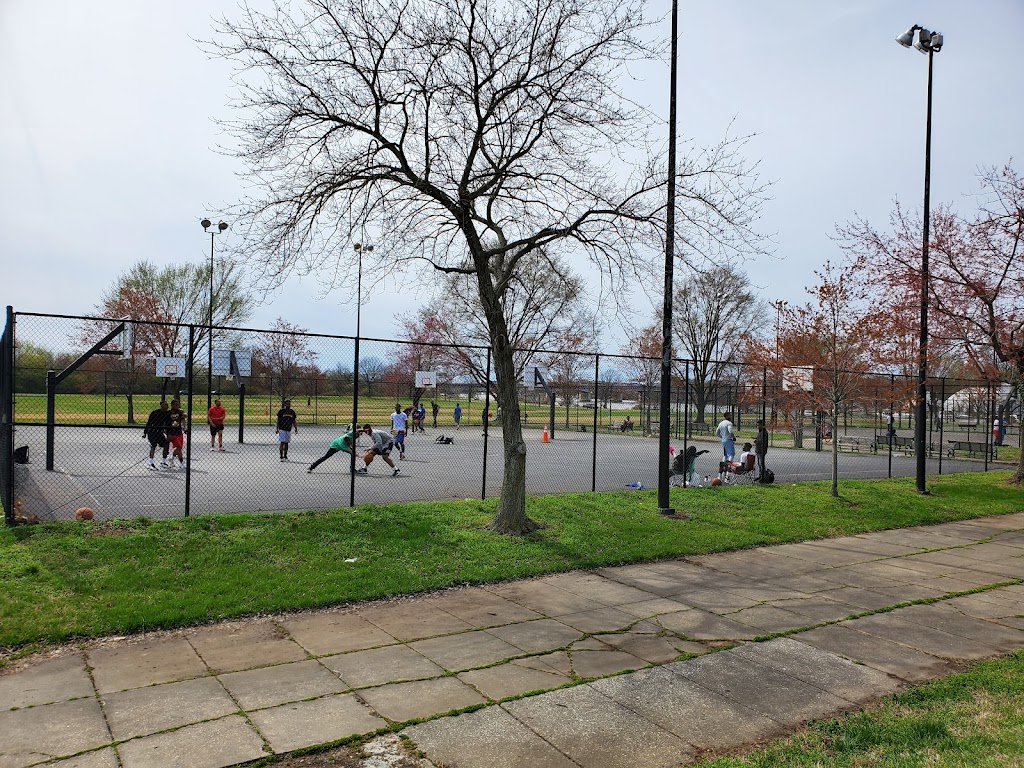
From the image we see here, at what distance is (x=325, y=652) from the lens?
5574 millimetres

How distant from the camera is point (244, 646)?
5.68 m

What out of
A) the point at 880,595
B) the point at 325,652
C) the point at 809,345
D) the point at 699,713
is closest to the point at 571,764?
the point at 699,713

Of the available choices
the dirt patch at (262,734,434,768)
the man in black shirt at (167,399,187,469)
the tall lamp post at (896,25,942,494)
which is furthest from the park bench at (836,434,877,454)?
the dirt patch at (262,734,434,768)

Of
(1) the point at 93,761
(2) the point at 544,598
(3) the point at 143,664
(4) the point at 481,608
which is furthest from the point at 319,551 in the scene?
(1) the point at 93,761

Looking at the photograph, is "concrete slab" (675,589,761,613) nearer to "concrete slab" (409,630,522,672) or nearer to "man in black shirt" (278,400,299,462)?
"concrete slab" (409,630,522,672)

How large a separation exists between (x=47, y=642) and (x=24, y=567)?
5.62 feet

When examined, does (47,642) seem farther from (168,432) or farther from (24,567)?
(168,432)

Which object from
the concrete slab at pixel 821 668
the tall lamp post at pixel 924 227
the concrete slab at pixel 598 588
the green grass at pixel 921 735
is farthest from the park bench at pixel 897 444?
the green grass at pixel 921 735

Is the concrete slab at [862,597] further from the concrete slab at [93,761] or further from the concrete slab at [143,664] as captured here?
the concrete slab at [93,761]

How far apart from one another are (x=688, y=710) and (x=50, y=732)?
3.79m

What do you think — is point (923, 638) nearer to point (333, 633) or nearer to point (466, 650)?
point (466, 650)

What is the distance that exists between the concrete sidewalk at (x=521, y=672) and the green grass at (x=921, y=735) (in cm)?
24

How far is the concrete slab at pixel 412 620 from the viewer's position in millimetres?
6105

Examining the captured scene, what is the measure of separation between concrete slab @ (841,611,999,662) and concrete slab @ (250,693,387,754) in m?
4.45
